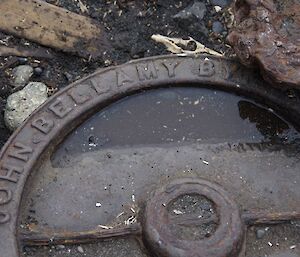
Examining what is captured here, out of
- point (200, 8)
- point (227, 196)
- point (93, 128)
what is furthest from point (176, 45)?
point (227, 196)

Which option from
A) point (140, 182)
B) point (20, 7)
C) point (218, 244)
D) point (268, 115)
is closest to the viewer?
point (218, 244)

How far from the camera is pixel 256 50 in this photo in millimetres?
2338

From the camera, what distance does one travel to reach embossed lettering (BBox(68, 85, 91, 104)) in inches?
93.0

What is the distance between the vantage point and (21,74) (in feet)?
9.14

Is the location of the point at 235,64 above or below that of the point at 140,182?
above

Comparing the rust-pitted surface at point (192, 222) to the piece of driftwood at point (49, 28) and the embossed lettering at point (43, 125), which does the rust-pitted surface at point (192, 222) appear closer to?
the embossed lettering at point (43, 125)

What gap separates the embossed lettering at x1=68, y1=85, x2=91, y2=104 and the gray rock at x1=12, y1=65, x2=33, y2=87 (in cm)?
48

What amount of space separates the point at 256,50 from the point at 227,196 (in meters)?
0.58

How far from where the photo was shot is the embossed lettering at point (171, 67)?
96.3 inches

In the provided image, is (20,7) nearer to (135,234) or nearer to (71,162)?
(71,162)

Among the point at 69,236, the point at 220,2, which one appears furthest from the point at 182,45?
the point at 69,236

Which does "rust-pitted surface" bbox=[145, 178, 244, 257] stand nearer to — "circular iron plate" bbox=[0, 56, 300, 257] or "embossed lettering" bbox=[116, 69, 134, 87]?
"circular iron plate" bbox=[0, 56, 300, 257]

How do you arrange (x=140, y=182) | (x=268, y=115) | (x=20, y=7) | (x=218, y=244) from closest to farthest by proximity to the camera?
(x=218, y=244), (x=140, y=182), (x=268, y=115), (x=20, y=7)

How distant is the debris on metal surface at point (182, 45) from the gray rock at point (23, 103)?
603 mm
